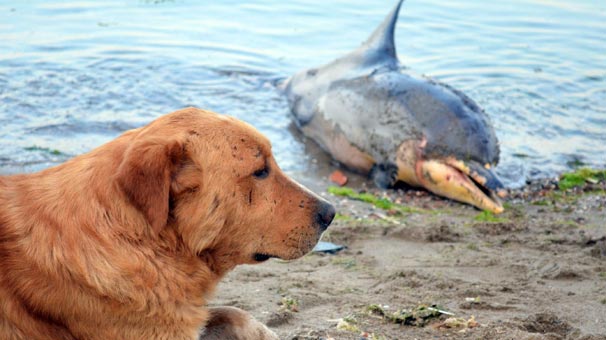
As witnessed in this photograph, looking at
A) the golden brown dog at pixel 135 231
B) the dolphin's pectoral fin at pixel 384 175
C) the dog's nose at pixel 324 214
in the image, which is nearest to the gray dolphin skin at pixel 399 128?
the dolphin's pectoral fin at pixel 384 175

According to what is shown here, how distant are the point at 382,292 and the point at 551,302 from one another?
1.08 meters

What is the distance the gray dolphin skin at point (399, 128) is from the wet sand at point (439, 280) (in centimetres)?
90

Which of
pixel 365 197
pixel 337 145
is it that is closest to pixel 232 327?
pixel 365 197

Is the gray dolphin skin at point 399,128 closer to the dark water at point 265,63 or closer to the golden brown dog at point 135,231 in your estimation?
the dark water at point 265,63

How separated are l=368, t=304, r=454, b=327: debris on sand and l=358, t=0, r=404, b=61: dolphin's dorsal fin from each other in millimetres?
6206

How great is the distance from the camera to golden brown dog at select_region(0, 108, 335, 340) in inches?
144

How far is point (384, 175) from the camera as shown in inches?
386

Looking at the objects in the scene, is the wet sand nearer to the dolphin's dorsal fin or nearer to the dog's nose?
the dog's nose

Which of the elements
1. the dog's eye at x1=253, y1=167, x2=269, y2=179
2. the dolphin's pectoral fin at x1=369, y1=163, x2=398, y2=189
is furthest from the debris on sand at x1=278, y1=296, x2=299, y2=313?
the dolphin's pectoral fin at x1=369, y1=163, x2=398, y2=189

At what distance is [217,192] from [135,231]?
1.32 feet

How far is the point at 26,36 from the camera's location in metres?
13.8

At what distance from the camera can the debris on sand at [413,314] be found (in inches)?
197

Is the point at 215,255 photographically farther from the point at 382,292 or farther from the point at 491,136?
the point at 491,136

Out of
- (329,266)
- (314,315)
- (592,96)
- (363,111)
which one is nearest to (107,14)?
(363,111)
